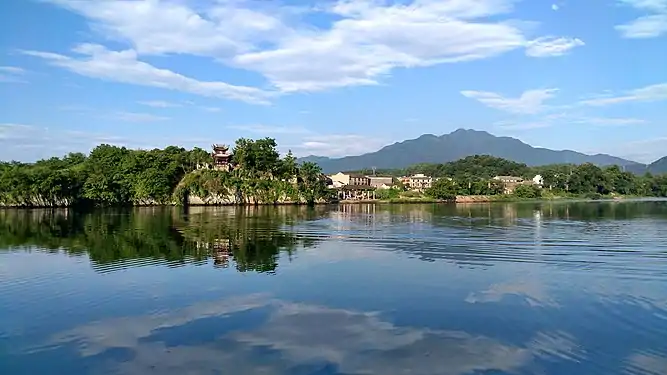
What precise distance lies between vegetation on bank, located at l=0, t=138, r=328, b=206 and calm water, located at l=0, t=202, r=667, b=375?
41619 mm

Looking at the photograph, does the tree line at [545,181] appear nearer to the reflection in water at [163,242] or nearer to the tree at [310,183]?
the tree at [310,183]

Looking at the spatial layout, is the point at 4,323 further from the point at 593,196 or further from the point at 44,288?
the point at 593,196

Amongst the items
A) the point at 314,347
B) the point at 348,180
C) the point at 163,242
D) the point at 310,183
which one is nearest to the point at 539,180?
the point at 348,180

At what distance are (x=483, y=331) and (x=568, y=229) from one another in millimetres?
20582

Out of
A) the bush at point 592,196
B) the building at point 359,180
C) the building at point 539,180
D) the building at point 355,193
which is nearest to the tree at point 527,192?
the bush at point 592,196

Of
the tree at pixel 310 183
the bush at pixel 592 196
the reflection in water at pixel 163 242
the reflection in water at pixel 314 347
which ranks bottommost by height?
the reflection in water at pixel 314 347

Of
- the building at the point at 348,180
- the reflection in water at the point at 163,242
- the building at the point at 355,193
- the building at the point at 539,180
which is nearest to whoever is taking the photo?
the reflection in water at the point at 163,242

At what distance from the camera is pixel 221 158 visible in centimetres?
7125

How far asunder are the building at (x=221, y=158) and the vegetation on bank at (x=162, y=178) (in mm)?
1088

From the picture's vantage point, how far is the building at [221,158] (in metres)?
70.6

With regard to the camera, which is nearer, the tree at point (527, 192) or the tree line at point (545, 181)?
the tree line at point (545, 181)

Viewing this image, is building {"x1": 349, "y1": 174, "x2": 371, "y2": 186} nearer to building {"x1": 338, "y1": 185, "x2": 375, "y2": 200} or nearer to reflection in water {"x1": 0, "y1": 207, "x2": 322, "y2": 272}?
building {"x1": 338, "y1": 185, "x2": 375, "y2": 200}

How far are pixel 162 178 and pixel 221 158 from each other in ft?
29.8

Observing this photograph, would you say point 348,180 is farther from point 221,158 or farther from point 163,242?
point 163,242
